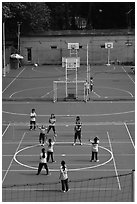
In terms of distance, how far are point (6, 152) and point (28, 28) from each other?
4672 cm

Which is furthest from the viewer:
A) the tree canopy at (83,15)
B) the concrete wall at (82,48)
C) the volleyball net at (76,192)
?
the tree canopy at (83,15)

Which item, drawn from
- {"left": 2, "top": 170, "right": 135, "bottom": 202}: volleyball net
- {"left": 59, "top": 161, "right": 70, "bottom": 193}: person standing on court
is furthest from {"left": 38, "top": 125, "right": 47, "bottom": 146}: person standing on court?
{"left": 59, "top": 161, "right": 70, "bottom": 193}: person standing on court

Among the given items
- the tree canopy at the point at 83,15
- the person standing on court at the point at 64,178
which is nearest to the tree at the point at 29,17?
the tree canopy at the point at 83,15

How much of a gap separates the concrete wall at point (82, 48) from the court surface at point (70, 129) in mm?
15204

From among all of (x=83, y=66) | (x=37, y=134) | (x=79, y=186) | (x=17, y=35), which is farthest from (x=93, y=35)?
(x=79, y=186)

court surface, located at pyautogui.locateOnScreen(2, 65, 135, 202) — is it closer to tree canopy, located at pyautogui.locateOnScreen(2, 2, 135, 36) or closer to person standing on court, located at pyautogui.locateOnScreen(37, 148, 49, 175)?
person standing on court, located at pyautogui.locateOnScreen(37, 148, 49, 175)

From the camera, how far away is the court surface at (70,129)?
22.9 m

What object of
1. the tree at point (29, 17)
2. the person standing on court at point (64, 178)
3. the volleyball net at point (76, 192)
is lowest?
the volleyball net at point (76, 192)

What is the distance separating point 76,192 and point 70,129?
11.0 meters

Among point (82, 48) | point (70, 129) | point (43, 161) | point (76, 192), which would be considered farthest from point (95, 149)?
point (82, 48)

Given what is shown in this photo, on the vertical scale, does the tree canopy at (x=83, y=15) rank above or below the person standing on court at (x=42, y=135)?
above

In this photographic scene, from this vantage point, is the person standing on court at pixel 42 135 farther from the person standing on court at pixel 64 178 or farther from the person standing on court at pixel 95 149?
the person standing on court at pixel 64 178

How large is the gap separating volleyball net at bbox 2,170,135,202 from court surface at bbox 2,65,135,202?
428mm

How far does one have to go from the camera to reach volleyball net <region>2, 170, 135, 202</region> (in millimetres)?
19047
